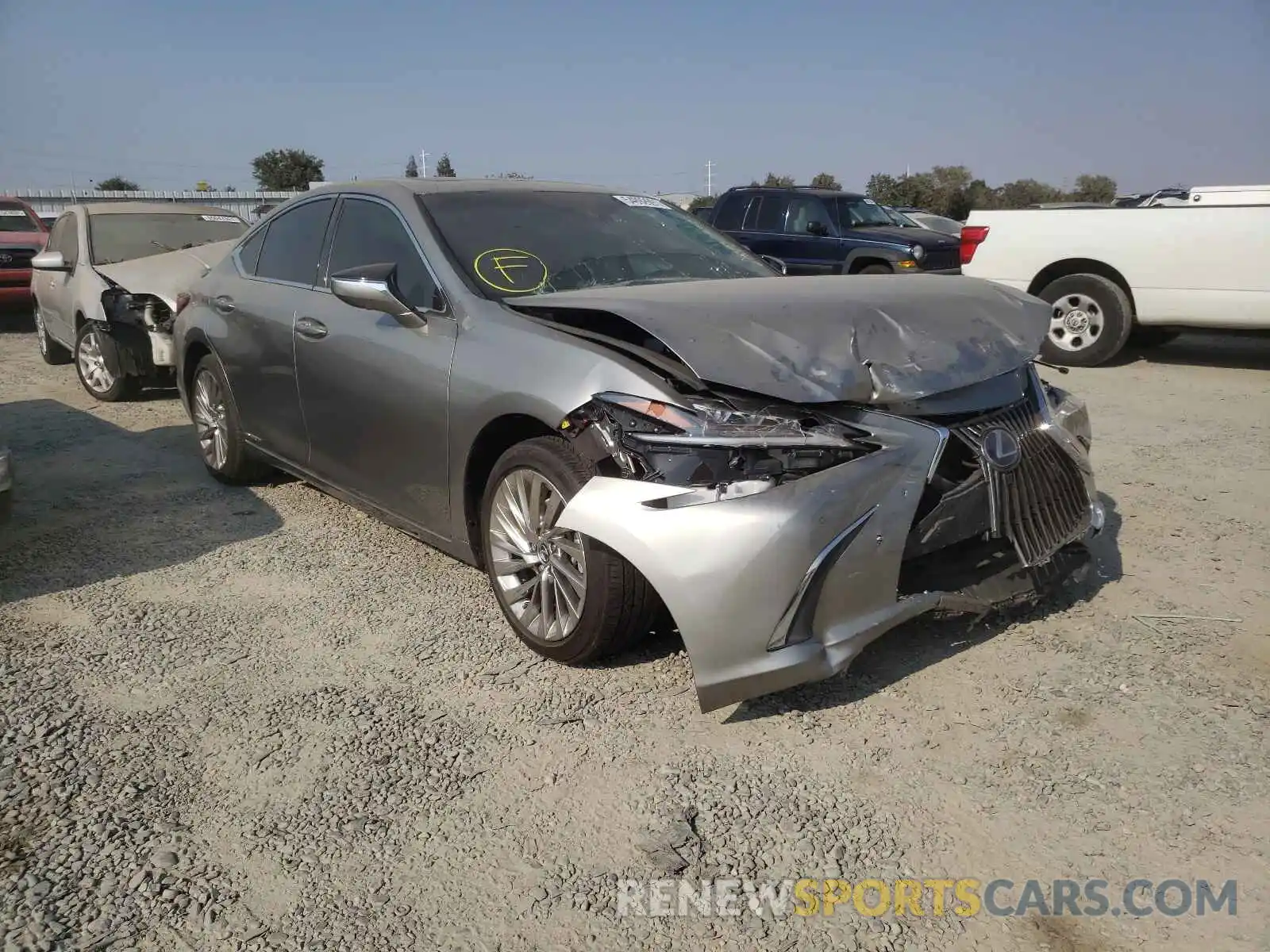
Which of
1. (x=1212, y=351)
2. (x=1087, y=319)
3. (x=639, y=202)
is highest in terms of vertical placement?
(x=639, y=202)

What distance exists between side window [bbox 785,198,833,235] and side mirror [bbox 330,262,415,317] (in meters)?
10.2

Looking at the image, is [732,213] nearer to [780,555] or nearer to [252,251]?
[252,251]

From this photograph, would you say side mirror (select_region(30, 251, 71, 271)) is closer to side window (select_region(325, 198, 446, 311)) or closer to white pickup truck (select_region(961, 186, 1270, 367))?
side window (select_region(325, 198, 446, 311))

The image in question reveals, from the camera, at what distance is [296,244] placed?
195 inches

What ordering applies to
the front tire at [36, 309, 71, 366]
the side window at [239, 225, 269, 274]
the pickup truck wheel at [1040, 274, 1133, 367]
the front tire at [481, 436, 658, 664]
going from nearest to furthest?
the front tire at [481, 436, 658, 664] < the side window at [239, 225, 269, 274] < the pickup truck wheel at [1040, 274, 1133, 367] < the front tire at [36, 309, 71, 366]

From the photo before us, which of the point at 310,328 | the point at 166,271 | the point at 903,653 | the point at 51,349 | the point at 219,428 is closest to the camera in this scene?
the point at 903,653

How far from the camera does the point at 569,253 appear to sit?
4121mm

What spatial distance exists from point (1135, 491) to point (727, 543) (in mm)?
3573

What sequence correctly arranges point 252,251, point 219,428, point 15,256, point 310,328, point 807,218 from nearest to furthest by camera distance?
1. point 310,328
2. point 252,251
3. point 219,428
4. point 807,218
5. point 15,256

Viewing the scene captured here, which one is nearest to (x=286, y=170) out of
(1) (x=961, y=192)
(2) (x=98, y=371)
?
(1) (x=961, y=192)

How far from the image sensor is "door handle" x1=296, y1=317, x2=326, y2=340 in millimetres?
4396

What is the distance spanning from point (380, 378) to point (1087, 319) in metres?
7.84

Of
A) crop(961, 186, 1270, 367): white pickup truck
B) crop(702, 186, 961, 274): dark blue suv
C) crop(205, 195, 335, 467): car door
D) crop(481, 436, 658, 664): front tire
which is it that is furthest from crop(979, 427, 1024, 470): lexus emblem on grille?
crop(702, 186, 961, 274): dark blue suv

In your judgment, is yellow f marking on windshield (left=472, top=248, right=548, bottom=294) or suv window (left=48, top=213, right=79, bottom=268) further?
suv window (left=48, top=213, right=79, bottom=268)
